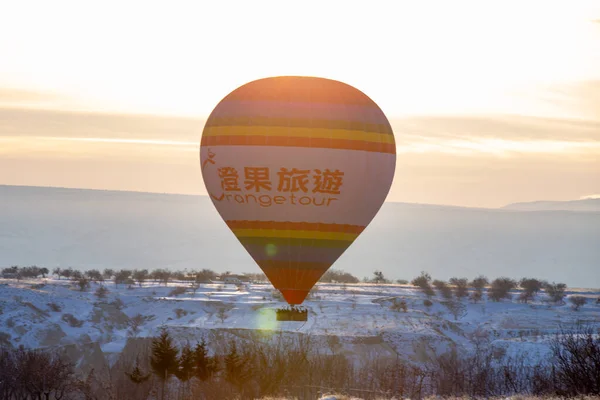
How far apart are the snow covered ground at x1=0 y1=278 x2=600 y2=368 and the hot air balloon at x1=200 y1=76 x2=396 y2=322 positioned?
61720mm

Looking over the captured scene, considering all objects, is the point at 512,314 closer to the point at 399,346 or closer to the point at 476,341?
the point at 476,341

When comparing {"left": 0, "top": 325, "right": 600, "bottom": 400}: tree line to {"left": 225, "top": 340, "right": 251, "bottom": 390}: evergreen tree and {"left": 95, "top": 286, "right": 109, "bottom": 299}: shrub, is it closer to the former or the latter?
{"left": 225, "top": 340, "right": 251, "bottom": 390}: evergreen tree

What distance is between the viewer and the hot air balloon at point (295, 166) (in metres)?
57.2

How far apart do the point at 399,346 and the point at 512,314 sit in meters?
28.9

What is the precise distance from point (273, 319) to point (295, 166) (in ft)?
256

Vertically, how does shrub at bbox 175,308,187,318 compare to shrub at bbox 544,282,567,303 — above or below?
below

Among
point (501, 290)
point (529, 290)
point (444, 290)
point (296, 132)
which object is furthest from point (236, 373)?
point (529, 290)

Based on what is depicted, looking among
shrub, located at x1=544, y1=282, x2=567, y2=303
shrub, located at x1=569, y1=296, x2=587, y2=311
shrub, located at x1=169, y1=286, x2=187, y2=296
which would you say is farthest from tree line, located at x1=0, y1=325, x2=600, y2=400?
shrub, located at x1=544, y1=282, x2=567, y2=303

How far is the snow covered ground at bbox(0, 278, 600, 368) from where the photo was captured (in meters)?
124

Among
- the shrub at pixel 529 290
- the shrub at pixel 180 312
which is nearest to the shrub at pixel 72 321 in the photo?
the shrub at pixel 180 312

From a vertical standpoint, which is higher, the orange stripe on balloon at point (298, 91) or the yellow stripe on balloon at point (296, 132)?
the orange stripe on balloon at point (298, 91)

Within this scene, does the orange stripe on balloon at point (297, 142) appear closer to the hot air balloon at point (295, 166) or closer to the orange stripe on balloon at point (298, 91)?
the hot air balloon at point (295, 166)

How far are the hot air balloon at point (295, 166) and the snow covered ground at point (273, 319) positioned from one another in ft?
202

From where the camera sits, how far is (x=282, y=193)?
57594 mm
